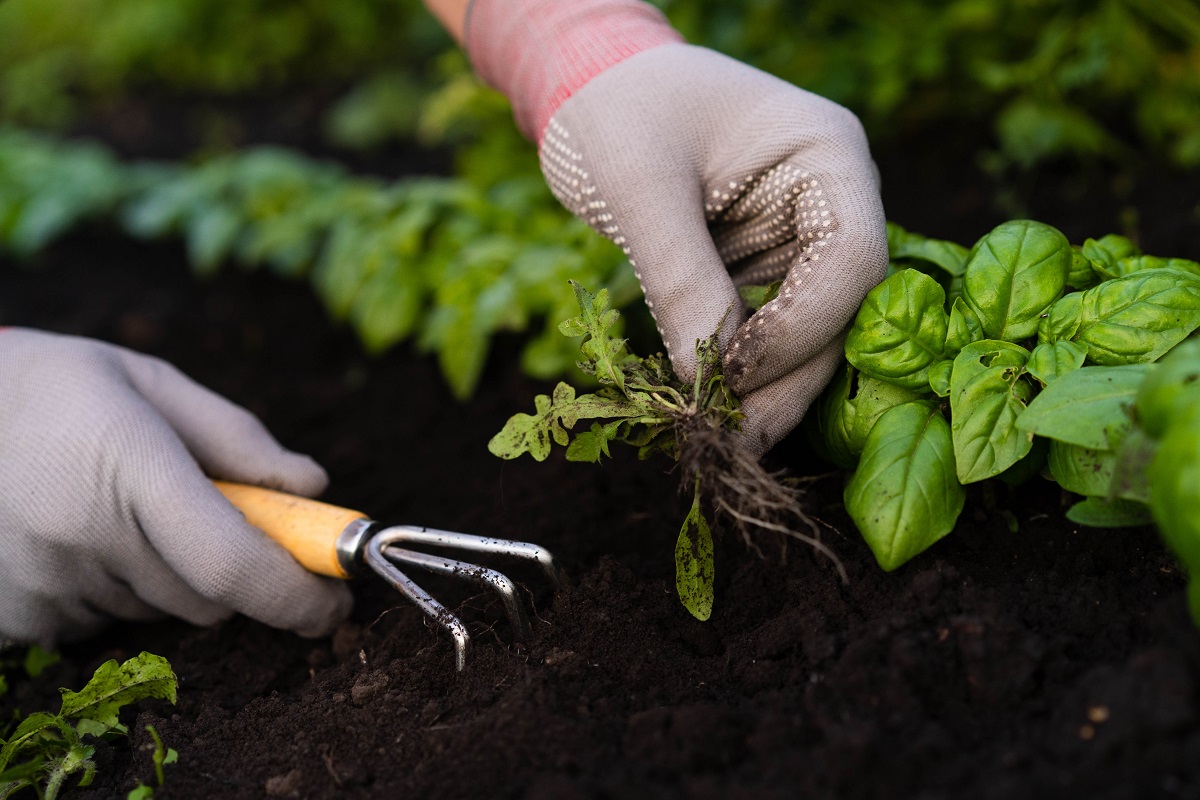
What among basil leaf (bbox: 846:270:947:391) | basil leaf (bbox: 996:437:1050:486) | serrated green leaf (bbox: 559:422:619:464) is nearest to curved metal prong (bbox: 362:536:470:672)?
serrated green leaf (bbox: 559:422:619:464)

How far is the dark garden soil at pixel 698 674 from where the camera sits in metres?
1.18

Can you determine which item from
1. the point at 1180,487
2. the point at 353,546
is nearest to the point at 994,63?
the point at 1180,487

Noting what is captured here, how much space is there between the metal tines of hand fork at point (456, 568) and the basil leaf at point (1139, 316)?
0.99 meters

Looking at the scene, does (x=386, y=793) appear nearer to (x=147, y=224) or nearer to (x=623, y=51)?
(x=623, y=51)

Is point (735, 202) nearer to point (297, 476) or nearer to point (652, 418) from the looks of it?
point (652, 418)

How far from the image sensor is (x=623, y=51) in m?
1.95

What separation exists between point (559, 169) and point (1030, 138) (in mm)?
1827

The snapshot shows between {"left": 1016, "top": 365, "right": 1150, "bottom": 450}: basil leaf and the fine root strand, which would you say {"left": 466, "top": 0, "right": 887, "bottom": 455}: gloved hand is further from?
{"left": 1016, "top": 365, "right": 1150, "bottom": 450}: basil leaf

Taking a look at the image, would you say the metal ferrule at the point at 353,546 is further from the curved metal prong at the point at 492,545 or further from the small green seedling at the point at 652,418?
the small green seedling at the point at 652,418

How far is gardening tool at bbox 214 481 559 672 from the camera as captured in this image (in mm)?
1654

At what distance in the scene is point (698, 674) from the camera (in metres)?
1.56

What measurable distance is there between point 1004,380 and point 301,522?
52.1 inches

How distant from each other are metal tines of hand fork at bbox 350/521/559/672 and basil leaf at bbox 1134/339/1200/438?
96 centimetres

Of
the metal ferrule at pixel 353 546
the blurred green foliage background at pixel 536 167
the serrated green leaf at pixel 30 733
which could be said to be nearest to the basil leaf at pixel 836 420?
the blurred green foliage background at pixel 536 167
